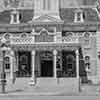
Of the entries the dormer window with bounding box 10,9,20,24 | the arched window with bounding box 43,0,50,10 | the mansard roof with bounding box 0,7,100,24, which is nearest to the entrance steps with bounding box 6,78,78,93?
the mansard roof with bounding box 0,7,100,24

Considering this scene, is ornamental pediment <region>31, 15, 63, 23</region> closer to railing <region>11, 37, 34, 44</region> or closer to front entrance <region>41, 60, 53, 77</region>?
railing <region>11, 37, 34, 44</region>

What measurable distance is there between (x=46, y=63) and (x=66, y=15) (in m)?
7.51

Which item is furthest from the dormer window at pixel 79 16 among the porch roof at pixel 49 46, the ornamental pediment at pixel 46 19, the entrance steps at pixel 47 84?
the entrance steps at pixel 47 84

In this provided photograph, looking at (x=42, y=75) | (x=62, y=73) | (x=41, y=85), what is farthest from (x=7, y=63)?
(x=41, y=85)

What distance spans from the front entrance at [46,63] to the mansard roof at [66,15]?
5300mm

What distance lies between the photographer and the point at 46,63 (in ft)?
120

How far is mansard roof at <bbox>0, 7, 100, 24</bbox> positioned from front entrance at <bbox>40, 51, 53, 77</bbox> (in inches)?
209

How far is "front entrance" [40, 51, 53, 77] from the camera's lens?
1431 inches

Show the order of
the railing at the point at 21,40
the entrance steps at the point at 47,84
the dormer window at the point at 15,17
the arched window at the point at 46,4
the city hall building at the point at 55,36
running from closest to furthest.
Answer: the entrance steps at the point at 47,84
the railing at the point at 21,40
the city hall building at the point at 55,36
the arched window at the point at 46,4
the dormer window at the point at 15,17

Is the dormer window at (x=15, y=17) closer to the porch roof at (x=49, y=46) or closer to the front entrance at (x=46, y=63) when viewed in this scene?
the front entrance at (x=46, y=63)

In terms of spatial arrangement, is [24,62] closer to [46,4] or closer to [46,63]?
[46,63]

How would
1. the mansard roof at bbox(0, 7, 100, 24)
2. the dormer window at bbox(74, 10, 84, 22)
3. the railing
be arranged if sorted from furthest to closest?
the mansard roof at bbox(0, 7, 100, 24) < the dormer window at bbox(74, 10, 84, 22) < the railing

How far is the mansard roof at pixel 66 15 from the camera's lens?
39.3 meters

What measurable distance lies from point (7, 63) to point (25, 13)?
7322 mm
